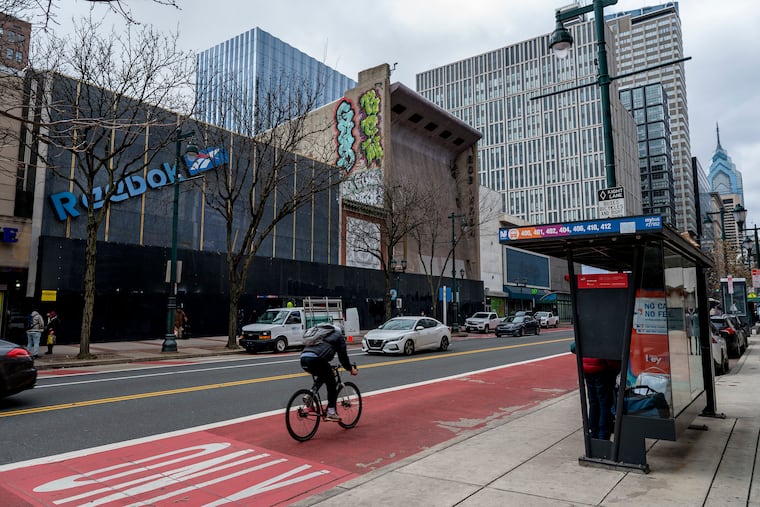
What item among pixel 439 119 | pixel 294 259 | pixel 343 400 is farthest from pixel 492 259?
pixel 343 400

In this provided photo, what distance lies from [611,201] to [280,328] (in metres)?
15.9

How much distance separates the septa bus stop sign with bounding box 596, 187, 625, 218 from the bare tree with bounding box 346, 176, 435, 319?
78.6ft

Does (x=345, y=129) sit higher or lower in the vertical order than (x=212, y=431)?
higher

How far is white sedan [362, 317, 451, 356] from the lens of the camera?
19.4 m

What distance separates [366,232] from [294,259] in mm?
5727

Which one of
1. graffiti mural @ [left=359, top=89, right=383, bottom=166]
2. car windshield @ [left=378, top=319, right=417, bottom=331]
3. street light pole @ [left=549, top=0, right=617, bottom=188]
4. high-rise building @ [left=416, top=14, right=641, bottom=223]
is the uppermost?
high-rise building @ [left=416, top=14, right=641, bottom=223]

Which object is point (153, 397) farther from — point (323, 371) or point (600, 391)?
point (600, 391)

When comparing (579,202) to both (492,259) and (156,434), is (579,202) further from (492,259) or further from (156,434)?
(156,434)

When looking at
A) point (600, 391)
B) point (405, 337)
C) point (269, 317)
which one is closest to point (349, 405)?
point (600, 391)

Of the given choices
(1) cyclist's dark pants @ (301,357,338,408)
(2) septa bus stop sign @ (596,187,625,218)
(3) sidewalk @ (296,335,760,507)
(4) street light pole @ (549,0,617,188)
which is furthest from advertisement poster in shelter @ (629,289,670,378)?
(1) cyclist's dark pants @ (301,357,338,408)

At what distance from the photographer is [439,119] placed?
2100 inches

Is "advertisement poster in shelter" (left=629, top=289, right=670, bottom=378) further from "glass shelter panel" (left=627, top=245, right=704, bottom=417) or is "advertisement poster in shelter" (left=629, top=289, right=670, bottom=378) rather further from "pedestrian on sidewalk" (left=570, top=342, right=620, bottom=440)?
"pedestrian on sidewalk" (left=570, top=342, right=620, bottom=440)

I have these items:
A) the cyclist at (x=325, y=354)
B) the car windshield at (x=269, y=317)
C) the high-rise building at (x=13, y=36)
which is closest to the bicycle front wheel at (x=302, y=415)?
the cyclist at (x=325, y=354)

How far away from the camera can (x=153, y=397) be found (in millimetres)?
10062
